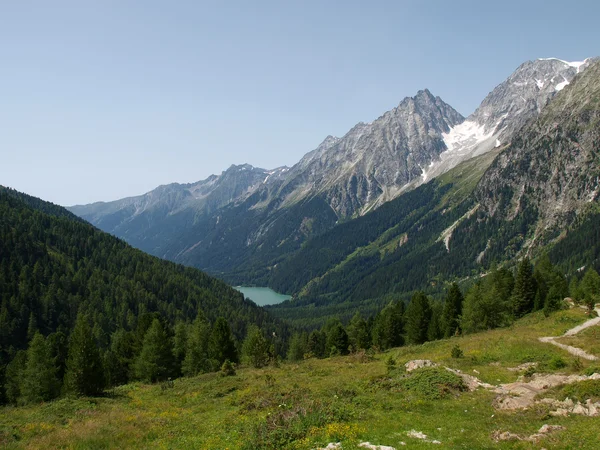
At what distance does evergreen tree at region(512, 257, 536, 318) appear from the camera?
3063 inches

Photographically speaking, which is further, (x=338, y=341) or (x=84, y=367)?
(x=338, y=341)

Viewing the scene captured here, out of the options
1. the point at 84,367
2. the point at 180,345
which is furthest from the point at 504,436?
the point at 180,345

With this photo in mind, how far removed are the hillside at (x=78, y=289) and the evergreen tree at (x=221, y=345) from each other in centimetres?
4241

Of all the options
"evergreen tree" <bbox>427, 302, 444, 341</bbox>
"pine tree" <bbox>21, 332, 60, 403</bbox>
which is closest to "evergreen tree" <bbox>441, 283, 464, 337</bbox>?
"evergreen tree" <bbox>427, 302, 444, 341</bbox>

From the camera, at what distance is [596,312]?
6425 centimetres

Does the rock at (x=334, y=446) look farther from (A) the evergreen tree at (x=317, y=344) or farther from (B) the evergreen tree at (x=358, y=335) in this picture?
(A) the evergreen tree at (x=317, y=344)

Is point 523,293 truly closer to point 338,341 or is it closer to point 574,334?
point 574,334

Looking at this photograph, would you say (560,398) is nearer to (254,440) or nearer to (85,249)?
(254,440)

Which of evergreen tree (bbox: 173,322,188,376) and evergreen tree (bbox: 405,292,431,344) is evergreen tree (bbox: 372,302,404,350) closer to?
evergreen tree (bbox: 405,292,431,344)

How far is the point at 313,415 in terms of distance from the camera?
83.3 feet

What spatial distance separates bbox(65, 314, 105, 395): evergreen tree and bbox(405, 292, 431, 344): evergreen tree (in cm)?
5373

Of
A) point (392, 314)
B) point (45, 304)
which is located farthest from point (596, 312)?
point (45, 304)

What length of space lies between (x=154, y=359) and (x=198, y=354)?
7.75m

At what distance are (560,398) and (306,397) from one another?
692 inches
